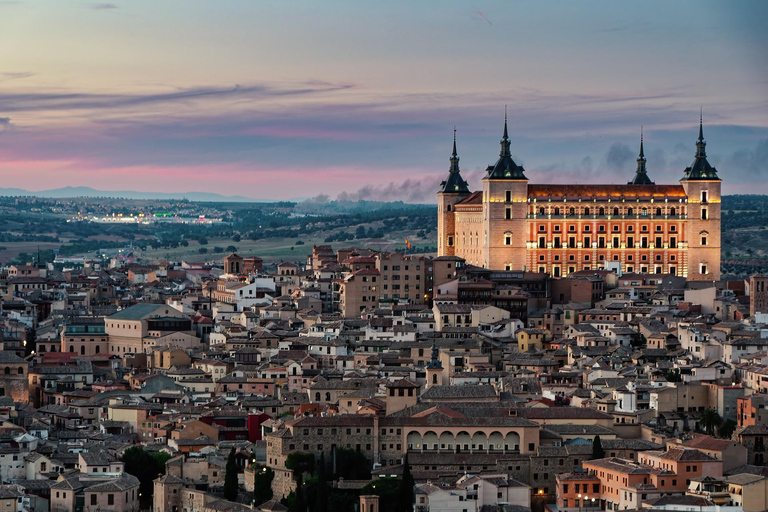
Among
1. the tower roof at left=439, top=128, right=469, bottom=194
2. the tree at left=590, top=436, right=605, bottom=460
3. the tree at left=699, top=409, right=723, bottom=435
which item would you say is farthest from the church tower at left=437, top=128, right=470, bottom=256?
the tree at left=590, top=436, right=605, bottom=460

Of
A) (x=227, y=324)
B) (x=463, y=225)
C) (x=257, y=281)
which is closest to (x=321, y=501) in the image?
(x=227, y=324)

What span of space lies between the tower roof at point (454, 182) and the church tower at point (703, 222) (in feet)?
47.2

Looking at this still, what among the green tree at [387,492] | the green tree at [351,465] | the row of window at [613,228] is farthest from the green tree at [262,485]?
the row of window at [613,228]

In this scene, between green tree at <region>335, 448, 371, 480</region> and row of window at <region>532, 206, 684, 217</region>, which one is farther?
row of window at <region>532, 206, 684, 217</region>

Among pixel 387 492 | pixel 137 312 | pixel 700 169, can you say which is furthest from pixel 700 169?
pixel 387 492

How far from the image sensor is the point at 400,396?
204 feet

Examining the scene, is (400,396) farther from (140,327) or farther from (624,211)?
(624,211)

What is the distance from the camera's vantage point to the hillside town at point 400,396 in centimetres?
5684

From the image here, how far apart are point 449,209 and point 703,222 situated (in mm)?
16146

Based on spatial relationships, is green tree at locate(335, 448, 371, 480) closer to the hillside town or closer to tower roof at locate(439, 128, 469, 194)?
the hillside town

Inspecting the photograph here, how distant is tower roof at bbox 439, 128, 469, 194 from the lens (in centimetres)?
11562

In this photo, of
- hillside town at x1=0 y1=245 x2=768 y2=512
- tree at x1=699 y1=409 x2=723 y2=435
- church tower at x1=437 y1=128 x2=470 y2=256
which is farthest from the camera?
church tower at x1=437 y1=128 x2=470 y2=256

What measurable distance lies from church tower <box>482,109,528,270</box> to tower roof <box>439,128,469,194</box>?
7.66m

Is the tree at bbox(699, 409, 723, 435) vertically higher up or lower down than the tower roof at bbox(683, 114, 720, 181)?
lower down
